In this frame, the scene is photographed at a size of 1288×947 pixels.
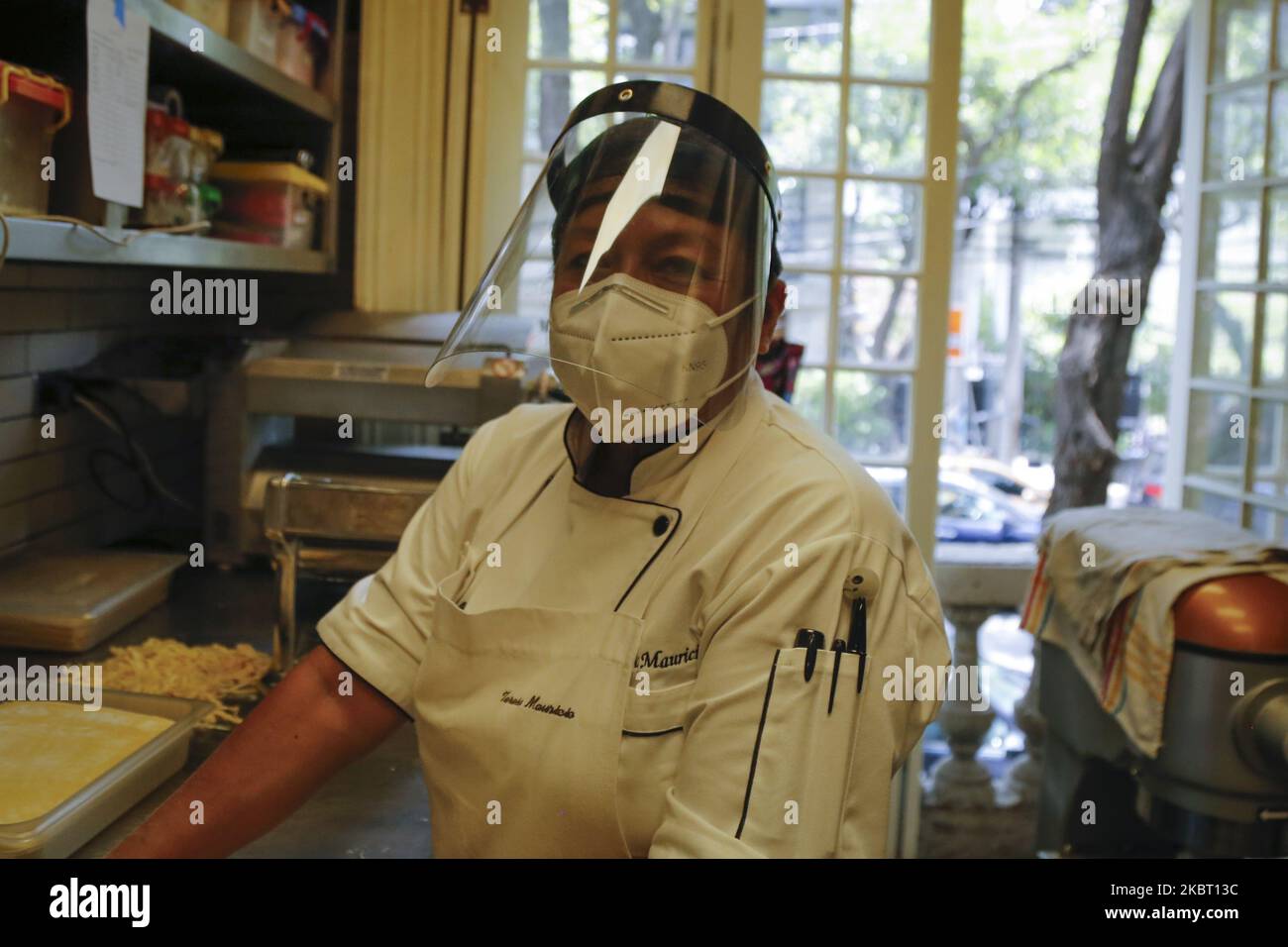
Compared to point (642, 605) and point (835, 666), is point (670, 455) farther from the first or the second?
point (835, 666)

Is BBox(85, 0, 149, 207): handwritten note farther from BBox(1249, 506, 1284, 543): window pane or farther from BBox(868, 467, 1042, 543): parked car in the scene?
BBox(868, 467, 1042, 543): parked car

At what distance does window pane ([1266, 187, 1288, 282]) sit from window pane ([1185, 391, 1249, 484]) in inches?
13.7

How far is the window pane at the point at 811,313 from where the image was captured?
9.71 ft

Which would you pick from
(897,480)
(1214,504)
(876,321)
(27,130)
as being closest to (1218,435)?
(1214,504)

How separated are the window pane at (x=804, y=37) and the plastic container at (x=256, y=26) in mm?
1216

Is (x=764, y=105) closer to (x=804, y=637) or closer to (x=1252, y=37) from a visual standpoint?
(x=1252, y=37)

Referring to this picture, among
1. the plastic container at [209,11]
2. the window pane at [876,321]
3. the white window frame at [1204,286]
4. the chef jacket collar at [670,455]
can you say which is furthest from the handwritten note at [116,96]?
the white window frame at [1204,286]

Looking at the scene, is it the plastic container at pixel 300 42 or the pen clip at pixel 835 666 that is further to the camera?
the plastic container at pixel 300 42

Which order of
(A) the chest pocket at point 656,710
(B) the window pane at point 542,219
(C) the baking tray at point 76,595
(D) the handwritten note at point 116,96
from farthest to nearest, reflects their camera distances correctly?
(C) the baking tray at point 76,595
(D) the handwritten note at point 116,96
(B) the window pane at point 542,219
(A) the chest pocket at point 656,710

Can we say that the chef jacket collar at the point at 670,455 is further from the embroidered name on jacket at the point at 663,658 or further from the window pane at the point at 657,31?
the window pane at the point at 657,31
